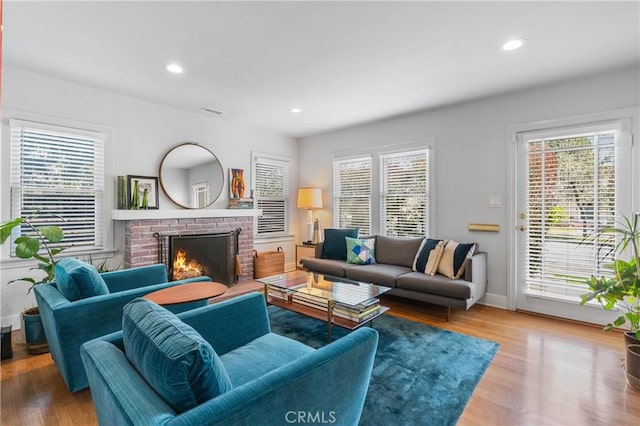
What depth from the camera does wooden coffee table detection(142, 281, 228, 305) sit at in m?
2.19

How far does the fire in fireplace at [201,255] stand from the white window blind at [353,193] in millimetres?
1712

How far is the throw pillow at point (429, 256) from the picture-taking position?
3.56 meters

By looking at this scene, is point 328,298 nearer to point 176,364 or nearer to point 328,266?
point 328,266

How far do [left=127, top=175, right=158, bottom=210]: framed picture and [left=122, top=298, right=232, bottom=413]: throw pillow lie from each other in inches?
119

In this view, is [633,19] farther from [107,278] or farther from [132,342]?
[107,278]

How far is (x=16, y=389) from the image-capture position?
2.09 m

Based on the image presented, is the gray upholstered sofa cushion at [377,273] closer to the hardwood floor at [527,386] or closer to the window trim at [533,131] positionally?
the hardwood floor at [527,386]

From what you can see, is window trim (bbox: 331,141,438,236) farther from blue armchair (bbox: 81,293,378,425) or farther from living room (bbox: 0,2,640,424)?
blue armchair (bbox: 81,293,378,425)

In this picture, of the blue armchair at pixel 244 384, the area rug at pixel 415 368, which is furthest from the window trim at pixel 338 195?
the blue armchair at pixel 244 384

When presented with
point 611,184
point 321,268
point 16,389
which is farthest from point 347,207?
point 16,389

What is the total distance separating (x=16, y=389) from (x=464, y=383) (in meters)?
2.98

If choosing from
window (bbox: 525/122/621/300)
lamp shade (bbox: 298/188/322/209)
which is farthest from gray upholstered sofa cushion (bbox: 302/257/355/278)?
window (bbox: 525/122/621/300)

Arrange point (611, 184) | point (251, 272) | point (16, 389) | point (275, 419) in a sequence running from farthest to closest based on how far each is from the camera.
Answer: point (251, 272), point (611, 184), point (16, 389), point (275, 419)

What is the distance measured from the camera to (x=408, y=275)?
350cm
